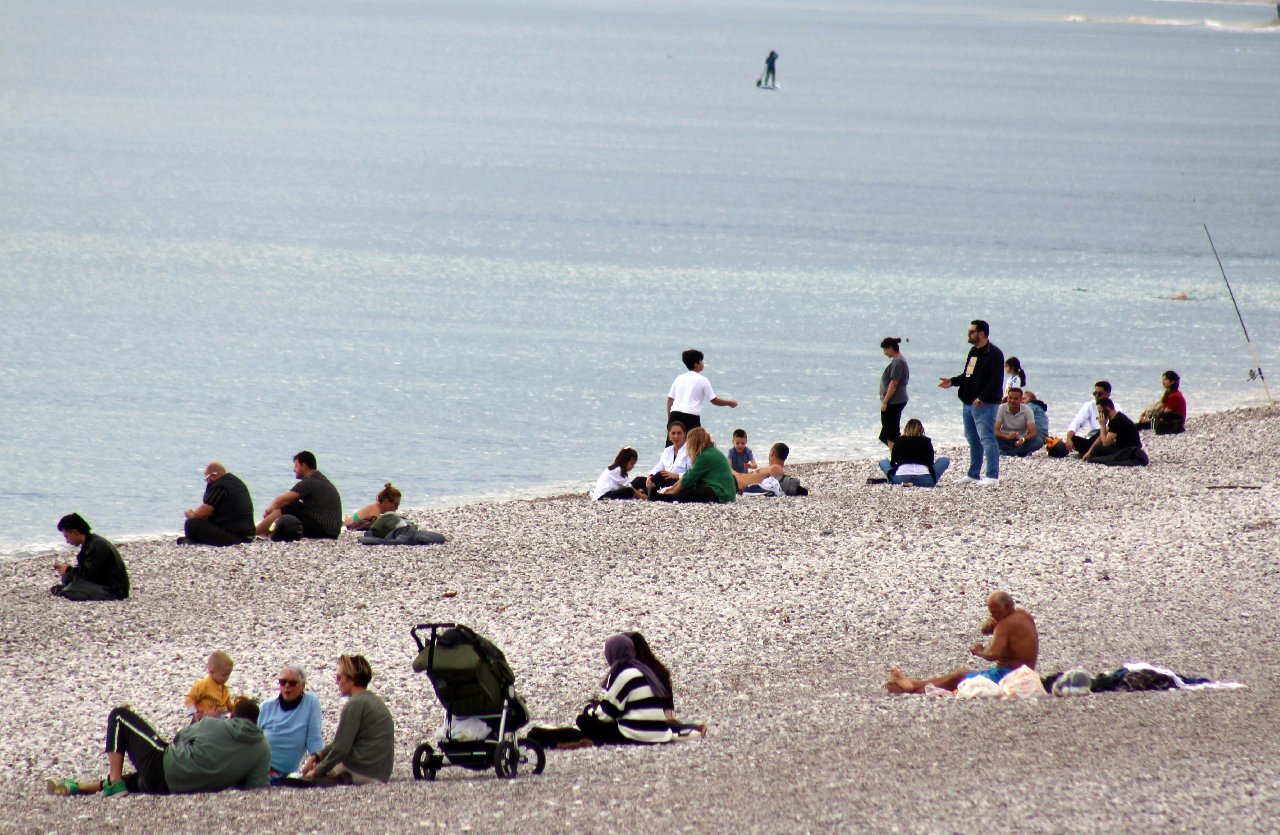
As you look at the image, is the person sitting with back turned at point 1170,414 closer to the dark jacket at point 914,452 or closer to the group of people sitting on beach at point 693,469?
the dark jacket at point 914,452

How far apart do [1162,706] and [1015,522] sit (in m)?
6.21

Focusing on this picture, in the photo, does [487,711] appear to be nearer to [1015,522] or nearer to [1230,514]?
[1015,522]

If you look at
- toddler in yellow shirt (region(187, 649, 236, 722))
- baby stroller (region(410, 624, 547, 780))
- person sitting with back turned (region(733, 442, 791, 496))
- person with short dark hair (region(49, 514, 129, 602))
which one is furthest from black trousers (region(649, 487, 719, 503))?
baby stroller (region(410, 624, 547, 780))

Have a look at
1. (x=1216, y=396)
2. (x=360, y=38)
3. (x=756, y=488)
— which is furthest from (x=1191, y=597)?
(x=360, y=38)

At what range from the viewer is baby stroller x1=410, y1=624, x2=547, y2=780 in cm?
837

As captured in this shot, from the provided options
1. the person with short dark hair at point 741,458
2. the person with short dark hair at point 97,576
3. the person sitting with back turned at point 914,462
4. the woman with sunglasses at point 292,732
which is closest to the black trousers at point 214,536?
the person with short dark hair at point 97,576

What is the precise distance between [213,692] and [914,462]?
9.63m

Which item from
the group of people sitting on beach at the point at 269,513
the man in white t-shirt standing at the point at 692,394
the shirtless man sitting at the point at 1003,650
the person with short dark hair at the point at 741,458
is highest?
the man in white t-shirt standing at the point at 692,394

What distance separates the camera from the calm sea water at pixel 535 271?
24.1 meters

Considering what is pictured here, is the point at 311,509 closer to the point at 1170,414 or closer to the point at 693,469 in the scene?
the point at 693,469

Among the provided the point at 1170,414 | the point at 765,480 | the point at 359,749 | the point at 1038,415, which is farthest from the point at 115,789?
the point at 1170,414

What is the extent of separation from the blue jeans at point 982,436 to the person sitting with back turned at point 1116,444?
1863 mm

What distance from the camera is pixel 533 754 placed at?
28.2 feet

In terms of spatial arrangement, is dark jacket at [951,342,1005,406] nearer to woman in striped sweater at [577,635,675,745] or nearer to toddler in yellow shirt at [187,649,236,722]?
woman in striped sweater at [577,635,675,745]
